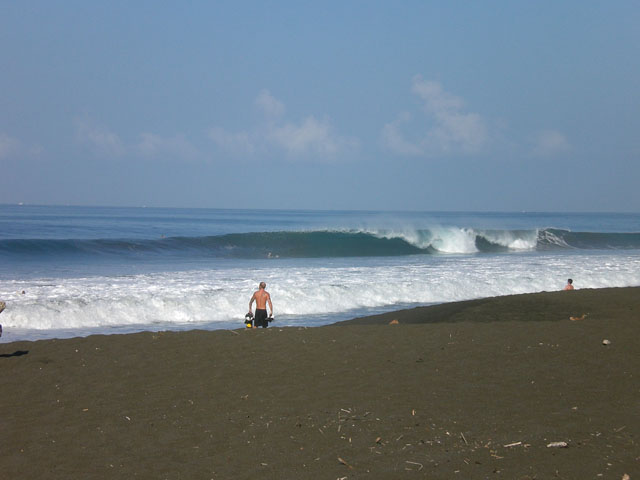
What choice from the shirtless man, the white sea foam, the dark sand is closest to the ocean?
the white sea foam

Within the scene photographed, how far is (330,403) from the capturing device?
6.70 meters

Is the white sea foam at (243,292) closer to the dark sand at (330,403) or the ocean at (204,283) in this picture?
the ocean at (204,283)

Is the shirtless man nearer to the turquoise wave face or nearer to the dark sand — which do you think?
the dark sand

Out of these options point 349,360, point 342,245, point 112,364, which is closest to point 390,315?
point 349,360

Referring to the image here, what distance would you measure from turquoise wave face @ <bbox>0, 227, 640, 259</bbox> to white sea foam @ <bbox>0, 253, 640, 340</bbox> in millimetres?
11462

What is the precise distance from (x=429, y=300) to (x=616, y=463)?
14.4 meters

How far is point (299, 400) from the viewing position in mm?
6855

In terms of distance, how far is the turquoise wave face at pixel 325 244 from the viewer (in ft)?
111

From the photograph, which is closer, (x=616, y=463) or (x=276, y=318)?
(x=616, y=463)

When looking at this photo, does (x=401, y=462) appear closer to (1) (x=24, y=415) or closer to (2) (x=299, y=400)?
(2) (x=299, y=400)

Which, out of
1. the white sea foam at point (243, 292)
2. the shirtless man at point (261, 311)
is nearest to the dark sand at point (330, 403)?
the shirtless man at point (261, 311)

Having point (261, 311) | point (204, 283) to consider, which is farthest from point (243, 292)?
point (261, 311)

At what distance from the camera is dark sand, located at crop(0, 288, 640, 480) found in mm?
5188

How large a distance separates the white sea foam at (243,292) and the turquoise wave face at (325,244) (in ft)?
37.6
